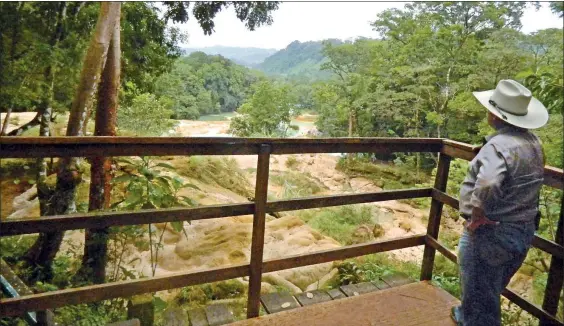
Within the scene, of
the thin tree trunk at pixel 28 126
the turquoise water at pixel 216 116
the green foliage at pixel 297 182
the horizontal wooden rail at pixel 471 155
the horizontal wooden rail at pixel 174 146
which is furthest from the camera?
the turquoise water at pixel 216 116

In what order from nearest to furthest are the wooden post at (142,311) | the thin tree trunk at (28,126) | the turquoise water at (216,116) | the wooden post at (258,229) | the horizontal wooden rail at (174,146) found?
the horizontal wooden rail at (174,146)
the wooden post at (258,229)
the wooden post at (142,311)
the thin tree trunk at (28,126)
the turquoise water at (216,116)

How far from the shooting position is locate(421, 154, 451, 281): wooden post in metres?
2.74

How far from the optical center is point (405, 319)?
2377 mm

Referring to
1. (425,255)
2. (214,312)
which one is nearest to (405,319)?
(425,255)

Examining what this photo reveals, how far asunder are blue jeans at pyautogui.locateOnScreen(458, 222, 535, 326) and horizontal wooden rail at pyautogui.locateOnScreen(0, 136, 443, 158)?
78 cm

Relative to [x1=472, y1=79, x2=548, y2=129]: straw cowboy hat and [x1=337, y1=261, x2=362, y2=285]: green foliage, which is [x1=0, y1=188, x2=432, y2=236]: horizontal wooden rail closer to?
[x1=472, y1=79, x2=548, y2=129]: straw cowboy hat

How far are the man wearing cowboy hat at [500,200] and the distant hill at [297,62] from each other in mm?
26024

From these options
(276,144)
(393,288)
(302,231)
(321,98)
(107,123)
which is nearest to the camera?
(276,144)

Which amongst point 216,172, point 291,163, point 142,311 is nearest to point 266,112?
point 291,163

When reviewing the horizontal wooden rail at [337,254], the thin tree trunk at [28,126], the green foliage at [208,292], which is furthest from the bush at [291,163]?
the horizontal wooden rail at [337,254]

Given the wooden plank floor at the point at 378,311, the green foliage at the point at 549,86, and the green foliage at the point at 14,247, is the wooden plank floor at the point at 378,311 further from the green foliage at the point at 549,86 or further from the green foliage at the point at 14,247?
the green foliage at the point at 14,247

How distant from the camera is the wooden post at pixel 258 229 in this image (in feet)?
6.92

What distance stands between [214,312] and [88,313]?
183 cm

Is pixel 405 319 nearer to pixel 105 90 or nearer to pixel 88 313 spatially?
pixel 88 313
